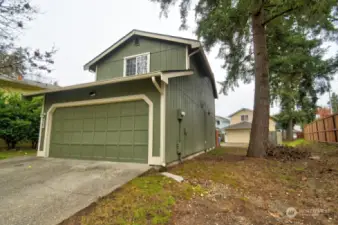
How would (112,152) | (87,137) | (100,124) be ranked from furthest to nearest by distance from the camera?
(87,137)
(100,124)
(112,152)

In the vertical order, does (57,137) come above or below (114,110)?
below

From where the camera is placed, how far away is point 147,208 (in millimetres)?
2842

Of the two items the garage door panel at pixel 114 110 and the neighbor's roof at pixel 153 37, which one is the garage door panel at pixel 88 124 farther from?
the neighbor's roof at pixel 153 37

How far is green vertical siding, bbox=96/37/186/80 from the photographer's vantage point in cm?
787

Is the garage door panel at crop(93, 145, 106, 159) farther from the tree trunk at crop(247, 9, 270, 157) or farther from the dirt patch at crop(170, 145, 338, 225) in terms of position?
the tree trunk at crop(247, 9, 270, 157)

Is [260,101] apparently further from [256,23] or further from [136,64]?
[136,64]

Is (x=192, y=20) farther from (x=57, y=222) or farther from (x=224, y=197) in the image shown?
(x=57, y=222)

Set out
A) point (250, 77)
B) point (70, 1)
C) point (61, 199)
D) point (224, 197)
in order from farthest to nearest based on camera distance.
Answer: point (250, 77) < point (70, 1) < point (224, 197) < point (61, 199)

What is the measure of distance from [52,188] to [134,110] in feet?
10.2

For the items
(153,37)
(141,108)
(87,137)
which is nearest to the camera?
(141,108)

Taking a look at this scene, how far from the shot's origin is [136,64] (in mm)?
9000

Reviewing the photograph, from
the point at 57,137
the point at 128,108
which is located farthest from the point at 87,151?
the point at 128,108

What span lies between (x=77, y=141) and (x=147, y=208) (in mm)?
5174

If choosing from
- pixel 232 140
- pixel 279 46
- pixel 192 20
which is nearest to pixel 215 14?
pixel 192 20
